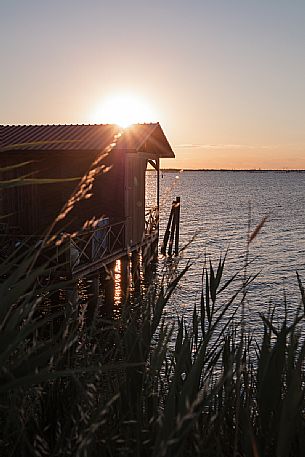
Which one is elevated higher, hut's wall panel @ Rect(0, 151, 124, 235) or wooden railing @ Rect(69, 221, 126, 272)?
hut's wall panel @ Rect(0, 151, 124, 235)

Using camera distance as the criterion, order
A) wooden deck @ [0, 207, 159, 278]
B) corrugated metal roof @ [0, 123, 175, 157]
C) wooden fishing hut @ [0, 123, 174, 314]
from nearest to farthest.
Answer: wooden deck @ [0, 207, 159, 278], corrugated metal roof @ [0, 123, 175, 157], wooden fishing hut @ [0, 123, 174, 314]

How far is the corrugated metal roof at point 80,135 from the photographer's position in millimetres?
15953

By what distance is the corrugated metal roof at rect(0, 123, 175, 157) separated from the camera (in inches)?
628

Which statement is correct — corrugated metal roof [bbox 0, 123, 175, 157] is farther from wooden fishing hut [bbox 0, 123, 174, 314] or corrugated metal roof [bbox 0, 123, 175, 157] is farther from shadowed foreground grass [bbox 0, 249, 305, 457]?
shadowed foreground grass [bbox 0, 249, 305, 457]

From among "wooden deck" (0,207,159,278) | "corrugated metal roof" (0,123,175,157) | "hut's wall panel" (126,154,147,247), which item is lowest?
"wooden deck" (0,207,159,278)

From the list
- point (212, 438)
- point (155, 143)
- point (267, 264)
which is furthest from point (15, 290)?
point (267, 264)

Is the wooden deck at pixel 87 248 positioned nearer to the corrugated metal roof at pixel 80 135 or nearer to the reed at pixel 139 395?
the corrugated metal roof at pixel 80 135

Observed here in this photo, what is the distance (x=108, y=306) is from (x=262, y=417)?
16.4 metres

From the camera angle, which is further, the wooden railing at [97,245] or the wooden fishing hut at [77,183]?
the wooden fishing hut at [77,183]

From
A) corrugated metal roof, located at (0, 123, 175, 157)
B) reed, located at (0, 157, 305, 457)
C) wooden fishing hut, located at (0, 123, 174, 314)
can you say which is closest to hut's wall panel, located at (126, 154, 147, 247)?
wooden fishing hut, located at (0, 123, 174, 314)

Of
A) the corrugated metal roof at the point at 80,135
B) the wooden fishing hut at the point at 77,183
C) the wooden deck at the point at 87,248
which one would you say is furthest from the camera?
the wooden fishing hut at the point at 77,183

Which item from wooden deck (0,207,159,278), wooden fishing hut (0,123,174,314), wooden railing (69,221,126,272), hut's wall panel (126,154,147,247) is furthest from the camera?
hut's wall panel (126,154,147,247)

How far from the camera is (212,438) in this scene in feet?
7.02

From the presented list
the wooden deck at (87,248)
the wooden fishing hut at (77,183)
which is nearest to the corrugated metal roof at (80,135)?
the wooden fishing hut at (77,183)
